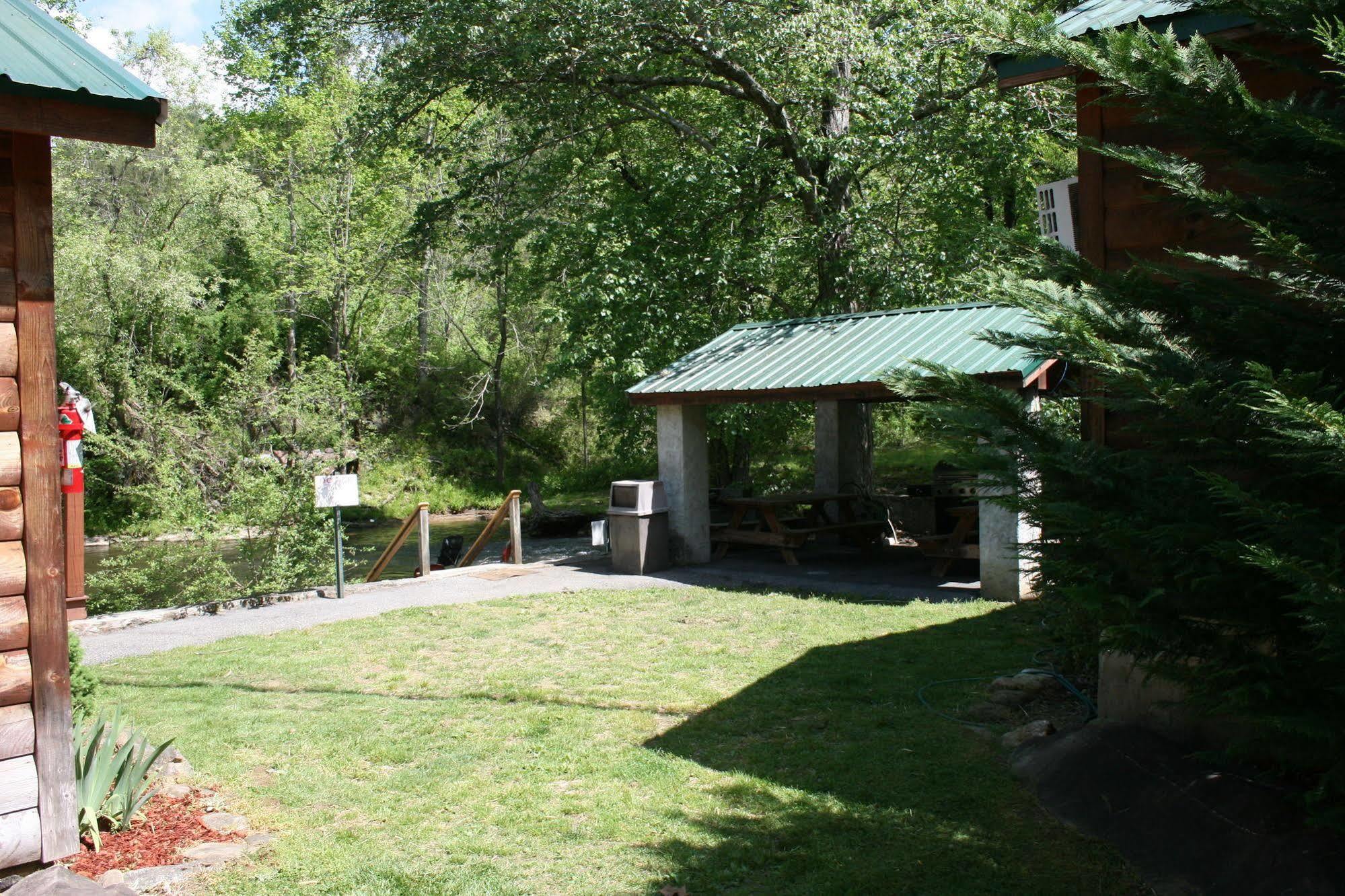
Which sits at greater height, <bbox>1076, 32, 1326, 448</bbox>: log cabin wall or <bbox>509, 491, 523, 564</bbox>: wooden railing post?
<bbox>1076, 32, 1326, 448</bbox>: log cabin wall

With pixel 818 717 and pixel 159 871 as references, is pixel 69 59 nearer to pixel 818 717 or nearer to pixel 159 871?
pixel 159 871

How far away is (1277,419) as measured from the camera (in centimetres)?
275

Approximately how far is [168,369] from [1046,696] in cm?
2240

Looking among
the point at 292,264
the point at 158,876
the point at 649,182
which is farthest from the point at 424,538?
the point at 292,264

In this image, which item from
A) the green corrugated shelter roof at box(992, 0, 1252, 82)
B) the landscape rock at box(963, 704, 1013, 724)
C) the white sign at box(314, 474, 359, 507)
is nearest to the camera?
the green corrugated shelter roof at box(992, 0, 1252, 82)

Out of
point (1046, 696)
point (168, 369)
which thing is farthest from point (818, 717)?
point (168, 369)

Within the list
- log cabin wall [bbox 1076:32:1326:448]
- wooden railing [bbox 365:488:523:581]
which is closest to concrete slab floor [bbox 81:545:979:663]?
wooden railing [bbox 365:488:523:581]

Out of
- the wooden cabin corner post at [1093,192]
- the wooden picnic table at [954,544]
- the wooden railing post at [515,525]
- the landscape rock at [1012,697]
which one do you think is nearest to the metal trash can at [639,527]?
the wooden railing post at [515,525]

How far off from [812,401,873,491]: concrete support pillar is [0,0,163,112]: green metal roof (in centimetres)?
1215

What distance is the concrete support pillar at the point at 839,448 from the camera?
15492 mm

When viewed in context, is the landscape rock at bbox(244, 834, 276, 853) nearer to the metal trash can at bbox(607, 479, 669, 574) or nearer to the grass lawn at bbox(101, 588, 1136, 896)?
the grass lawn at bbox(101, 588, 1136, 896)

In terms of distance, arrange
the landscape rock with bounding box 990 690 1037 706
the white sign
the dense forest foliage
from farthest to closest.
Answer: the dense forest foliage
the white sign
the landscape rock with bounding box 990 690 1037 706

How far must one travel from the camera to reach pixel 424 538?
12.4 metres

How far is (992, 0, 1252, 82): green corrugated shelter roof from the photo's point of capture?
4.98 meters
